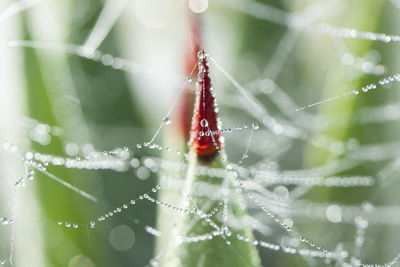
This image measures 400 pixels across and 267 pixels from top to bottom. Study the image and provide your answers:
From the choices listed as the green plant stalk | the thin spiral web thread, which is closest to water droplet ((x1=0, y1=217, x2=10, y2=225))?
the thin spiral web thread

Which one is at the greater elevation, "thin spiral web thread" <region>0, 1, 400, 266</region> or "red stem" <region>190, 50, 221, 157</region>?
"thin spiral web thread" <region>0, 1, 400, 266</region>

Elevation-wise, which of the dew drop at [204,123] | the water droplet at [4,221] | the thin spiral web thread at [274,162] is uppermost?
the thin spiral web thread at [274,162]

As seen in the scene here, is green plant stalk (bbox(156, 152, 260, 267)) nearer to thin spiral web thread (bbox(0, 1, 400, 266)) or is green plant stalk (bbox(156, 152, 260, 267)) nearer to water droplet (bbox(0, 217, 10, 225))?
thin spiral web thread (bbox(0, 1, 400, 266))

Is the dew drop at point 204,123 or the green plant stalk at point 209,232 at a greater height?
the dew drop at point 204,123

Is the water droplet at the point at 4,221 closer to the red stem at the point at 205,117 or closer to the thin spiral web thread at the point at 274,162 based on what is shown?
the thin spiral web thread at the point at 274,162

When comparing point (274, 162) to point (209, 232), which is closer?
point (209, 232)

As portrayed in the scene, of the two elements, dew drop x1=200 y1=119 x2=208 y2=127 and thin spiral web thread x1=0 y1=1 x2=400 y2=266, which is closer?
dew drop x1=200 y1=119 x2=208 y2=127

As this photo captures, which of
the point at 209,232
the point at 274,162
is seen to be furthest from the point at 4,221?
the point at 274,162

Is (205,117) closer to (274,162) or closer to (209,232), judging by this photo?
(209,232)

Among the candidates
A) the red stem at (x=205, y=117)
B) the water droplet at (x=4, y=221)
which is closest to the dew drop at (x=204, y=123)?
the red stem at (x=205, y=117)

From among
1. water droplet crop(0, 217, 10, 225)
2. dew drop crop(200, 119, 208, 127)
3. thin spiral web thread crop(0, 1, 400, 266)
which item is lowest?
water droplet crop(0, 217, 10, 225)

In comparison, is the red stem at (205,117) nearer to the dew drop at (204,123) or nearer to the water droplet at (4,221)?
the dew drop at (204,123)

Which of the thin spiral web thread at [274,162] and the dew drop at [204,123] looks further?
the thin spiral web thread at [274,162]
